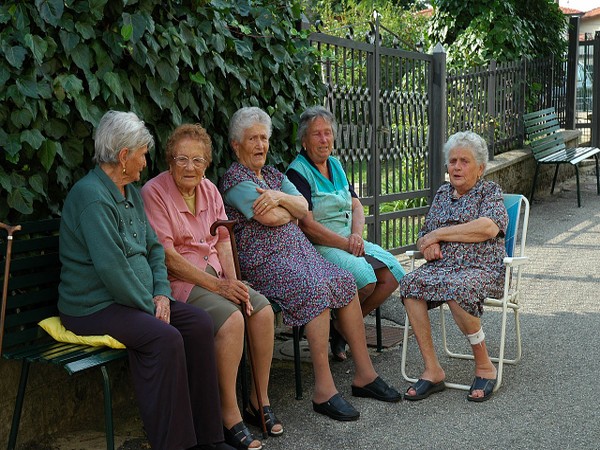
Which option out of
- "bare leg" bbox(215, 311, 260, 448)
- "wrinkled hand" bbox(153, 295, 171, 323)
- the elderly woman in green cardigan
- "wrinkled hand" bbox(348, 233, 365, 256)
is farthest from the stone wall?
"wrinkled hand" bbox(153, 295, 171, 323)

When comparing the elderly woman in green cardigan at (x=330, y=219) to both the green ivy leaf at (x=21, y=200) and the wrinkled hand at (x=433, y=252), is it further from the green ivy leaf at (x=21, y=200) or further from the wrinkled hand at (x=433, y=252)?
the green ivy leaf at (x=21, y=200)

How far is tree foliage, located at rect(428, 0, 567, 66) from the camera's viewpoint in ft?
41.3

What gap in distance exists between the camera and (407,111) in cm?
835

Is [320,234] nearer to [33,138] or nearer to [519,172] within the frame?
[33,138]

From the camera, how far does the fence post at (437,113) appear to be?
8.87 metres

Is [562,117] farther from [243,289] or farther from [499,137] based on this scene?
[243,289]

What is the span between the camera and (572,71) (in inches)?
601

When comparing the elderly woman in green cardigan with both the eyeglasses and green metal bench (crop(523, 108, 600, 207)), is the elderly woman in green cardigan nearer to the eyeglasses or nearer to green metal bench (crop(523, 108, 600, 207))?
the eyeglasses

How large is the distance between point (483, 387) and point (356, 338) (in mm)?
746

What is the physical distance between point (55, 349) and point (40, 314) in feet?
0.87

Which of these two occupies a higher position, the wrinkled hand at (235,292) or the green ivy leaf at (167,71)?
the green ivy leaf at (167,71)

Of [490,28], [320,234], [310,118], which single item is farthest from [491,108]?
[320,234]

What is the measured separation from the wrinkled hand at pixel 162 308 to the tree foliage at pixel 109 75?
66 centimetres

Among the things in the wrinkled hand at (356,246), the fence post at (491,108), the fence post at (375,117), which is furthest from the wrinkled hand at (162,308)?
the fence post at (491,108)
